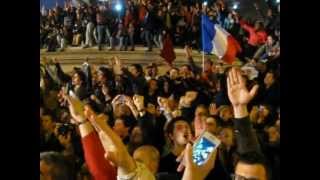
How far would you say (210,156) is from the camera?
216 cm

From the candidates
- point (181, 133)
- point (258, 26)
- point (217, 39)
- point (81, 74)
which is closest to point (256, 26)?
point (258, 26)

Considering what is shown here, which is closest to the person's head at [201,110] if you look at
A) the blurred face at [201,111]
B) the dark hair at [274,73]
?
the blurred face at [201,111]

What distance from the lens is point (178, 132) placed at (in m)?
2.16

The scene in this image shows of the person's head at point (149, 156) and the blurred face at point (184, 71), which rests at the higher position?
the blurred face at point (184, 71)

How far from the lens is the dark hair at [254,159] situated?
216 centimetres

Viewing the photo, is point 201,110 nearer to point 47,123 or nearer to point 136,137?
point 136,137

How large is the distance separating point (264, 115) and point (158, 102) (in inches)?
19.5

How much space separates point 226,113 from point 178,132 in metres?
0.24

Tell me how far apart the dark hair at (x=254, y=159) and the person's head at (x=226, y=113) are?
0.60ft

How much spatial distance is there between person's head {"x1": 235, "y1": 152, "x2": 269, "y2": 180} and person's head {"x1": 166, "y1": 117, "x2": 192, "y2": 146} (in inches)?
10.4

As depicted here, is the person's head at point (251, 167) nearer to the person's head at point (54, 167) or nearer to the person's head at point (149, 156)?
the person's head at point (149, 156)
